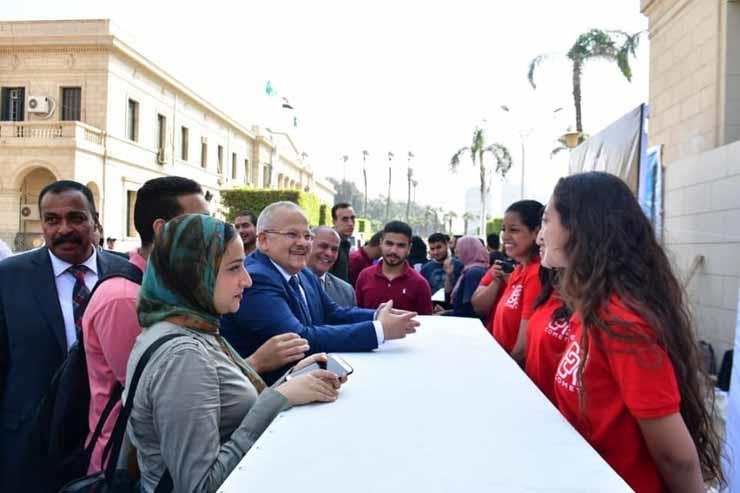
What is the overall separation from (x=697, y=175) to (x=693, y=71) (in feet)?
5.08

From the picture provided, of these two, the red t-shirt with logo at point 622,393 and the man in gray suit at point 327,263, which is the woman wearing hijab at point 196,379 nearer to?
the red t-shirt with logo at point 622,393

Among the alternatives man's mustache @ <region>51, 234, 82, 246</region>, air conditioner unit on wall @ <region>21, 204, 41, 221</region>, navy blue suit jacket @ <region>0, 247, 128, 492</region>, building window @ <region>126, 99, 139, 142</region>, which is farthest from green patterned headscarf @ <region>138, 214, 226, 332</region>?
building window @ <region>126, 99, 139, 142</region>

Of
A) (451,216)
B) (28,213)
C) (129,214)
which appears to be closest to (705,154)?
(28,213)

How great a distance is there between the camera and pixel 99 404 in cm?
205

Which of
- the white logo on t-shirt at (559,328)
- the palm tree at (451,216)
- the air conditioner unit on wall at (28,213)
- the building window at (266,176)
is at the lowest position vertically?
the white logo on t-shirt at (559,328)

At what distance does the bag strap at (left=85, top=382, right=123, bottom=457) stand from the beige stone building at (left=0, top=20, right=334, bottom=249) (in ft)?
86.3

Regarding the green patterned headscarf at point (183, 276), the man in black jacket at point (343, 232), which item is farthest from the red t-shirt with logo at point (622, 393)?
the man in black jacket at point (343, 232)

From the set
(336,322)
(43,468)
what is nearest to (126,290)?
(43,468)

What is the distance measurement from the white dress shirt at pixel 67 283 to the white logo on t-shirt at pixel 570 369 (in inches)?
87.3

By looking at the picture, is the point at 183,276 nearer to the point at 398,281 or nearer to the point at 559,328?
the point at 559,328

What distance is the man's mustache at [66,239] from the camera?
115 inches

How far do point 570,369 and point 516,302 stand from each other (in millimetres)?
1528

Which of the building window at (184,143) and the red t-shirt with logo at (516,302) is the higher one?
the building window at (184,143)

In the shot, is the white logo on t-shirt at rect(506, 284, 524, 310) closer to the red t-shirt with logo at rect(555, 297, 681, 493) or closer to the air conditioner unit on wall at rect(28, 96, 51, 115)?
the red t-shirt with logo at rect(555, 297, 681, 493)
